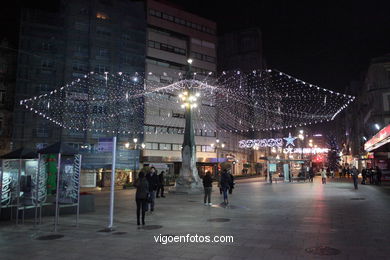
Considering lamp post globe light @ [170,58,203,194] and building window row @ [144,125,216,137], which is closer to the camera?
lamp post globe light @ [170,58,203,194]

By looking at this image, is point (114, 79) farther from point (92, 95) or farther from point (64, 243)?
point (64, 243)

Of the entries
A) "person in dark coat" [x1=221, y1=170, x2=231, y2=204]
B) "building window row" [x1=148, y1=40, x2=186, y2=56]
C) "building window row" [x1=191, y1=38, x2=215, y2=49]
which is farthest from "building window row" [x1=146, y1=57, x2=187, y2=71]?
"person in dark coat" [x1=221, y1=170, x2=231, y2=204]

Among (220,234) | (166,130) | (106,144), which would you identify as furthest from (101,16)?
(220,234)

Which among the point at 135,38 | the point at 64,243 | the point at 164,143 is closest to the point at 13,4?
the point at 135,38

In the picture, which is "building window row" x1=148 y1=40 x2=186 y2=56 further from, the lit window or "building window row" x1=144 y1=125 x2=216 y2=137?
"building window row" x1=144 y1=125 x2=216 y2=137

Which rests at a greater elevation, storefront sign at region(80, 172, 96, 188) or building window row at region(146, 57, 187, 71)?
building window row at region(146, 57, 187, 71)

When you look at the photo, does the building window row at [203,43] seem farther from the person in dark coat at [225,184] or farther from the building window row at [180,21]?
the person in dark coat at [225,184]

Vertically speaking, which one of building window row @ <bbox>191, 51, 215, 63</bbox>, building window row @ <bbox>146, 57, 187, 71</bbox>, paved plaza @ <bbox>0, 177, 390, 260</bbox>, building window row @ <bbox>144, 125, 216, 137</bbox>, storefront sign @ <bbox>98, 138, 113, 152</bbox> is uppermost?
building window row @ <bbox>191, 51, 215, 63</bbox>

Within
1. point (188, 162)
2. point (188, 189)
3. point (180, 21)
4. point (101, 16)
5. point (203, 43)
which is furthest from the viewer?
point (203, 43)

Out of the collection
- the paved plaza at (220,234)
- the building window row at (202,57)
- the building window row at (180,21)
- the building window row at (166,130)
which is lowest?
the paved plaza at (220,234)

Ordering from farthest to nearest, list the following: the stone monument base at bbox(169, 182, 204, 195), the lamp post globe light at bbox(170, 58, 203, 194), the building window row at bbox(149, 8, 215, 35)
Answer: 1. the building window row at bbox(149, 8, 215, 35)
2. the lamp post globe light at bbox(170, 58, 203, 194)
3. the stone monument base at bbox(169, 182, 204, 195)

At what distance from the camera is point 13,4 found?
46812 millimetres

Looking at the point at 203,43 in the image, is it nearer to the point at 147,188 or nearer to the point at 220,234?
the point at 147,188

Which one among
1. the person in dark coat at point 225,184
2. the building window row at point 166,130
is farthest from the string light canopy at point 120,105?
the person in dark coat at point 225,184
